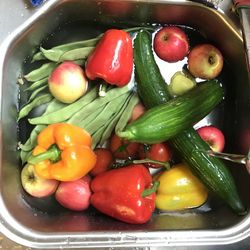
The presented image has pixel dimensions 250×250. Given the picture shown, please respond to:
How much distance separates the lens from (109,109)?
1347mm

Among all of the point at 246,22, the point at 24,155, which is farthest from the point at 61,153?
the point at 246,22

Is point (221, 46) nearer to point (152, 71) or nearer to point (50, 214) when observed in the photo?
point (152, 71)

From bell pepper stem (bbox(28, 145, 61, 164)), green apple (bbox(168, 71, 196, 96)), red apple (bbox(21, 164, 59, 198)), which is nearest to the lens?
bell pepper stem (bbox(28, 145, 61, 164))

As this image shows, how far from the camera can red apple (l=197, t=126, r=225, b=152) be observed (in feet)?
4.47

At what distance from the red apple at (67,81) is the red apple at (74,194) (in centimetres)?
24

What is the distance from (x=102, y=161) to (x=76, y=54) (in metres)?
0.33

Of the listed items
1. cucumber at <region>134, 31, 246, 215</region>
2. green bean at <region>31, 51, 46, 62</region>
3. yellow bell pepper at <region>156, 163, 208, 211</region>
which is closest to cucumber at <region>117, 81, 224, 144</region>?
cucumber at <region>134, 31, 246, 215</region>

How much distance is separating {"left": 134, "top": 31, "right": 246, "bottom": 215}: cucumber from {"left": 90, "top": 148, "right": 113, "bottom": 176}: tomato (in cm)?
19

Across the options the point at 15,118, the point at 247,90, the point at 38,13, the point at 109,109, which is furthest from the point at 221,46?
the point at 15,118

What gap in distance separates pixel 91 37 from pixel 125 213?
0.56m

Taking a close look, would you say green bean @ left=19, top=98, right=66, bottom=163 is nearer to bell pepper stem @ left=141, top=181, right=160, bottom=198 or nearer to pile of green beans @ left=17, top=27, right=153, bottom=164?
pile of green beans @ left=17, top=27, right=153, bottom=164

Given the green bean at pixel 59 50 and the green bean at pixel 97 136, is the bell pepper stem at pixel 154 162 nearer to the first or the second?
the green bean at pixel 97 136

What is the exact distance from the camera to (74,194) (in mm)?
1296

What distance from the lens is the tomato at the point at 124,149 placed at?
1348mm
